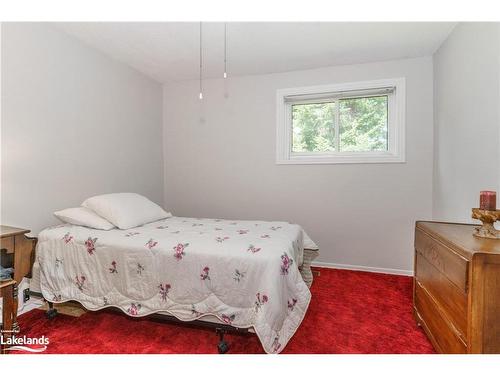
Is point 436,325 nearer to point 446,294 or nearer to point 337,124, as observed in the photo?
point 446,294

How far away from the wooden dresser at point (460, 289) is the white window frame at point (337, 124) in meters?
1.41

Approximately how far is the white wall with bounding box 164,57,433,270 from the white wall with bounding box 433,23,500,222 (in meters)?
0.22

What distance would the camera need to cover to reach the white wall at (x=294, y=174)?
2.86 metres

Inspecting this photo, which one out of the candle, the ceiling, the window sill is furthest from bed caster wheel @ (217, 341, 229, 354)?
the ceiling

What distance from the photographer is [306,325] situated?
1904 millimetres

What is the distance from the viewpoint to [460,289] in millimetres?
1228

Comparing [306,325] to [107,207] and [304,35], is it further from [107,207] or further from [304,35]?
[304,35]

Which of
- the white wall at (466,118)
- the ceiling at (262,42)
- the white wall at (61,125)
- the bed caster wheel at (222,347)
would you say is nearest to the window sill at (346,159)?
the white wall at (466,118)

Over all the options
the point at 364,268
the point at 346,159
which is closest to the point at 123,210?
the point at 346,159

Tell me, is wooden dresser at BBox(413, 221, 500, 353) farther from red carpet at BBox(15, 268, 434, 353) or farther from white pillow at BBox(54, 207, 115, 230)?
white pillow at BBox(54, 207, 115, 230)

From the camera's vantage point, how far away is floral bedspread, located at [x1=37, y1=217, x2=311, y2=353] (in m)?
1.55

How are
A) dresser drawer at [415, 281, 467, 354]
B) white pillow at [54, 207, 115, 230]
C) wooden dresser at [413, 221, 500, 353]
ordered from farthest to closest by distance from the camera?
white pillow at [54, 207, 115, 230] < dresser drawer at [415, 281, 467, 354] < wooden dresser at [413, 221, 500, 353]
